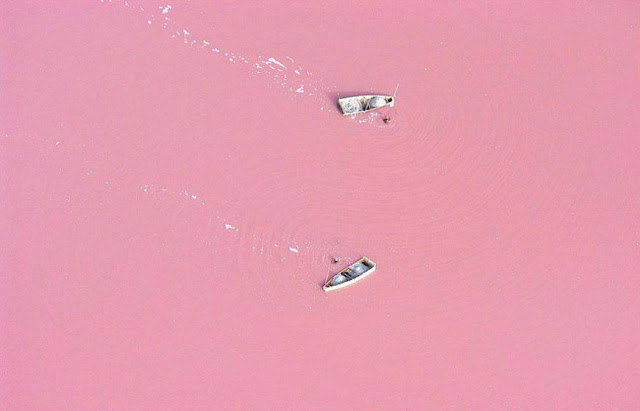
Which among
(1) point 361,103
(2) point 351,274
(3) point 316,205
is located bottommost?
(2) point 351,274

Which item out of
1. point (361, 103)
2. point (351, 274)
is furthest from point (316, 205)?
point (361, 103)

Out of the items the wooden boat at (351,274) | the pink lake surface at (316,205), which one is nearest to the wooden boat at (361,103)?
the pink lake surface at (316,205)

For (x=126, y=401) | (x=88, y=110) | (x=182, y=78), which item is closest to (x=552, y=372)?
(x=126, y=401)

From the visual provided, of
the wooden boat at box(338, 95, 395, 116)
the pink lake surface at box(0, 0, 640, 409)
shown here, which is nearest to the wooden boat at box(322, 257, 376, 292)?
the pink lake surface at box(0, 0, 640, 409)

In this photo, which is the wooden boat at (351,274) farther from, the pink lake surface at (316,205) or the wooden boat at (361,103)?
the wooden boat at (361,103)

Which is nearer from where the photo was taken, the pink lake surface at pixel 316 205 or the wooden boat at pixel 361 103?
the pink lake surface at pixel 316 205

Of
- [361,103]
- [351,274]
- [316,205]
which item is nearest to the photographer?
[351,274]

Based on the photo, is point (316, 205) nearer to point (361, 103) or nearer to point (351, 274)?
point (351, 274)
